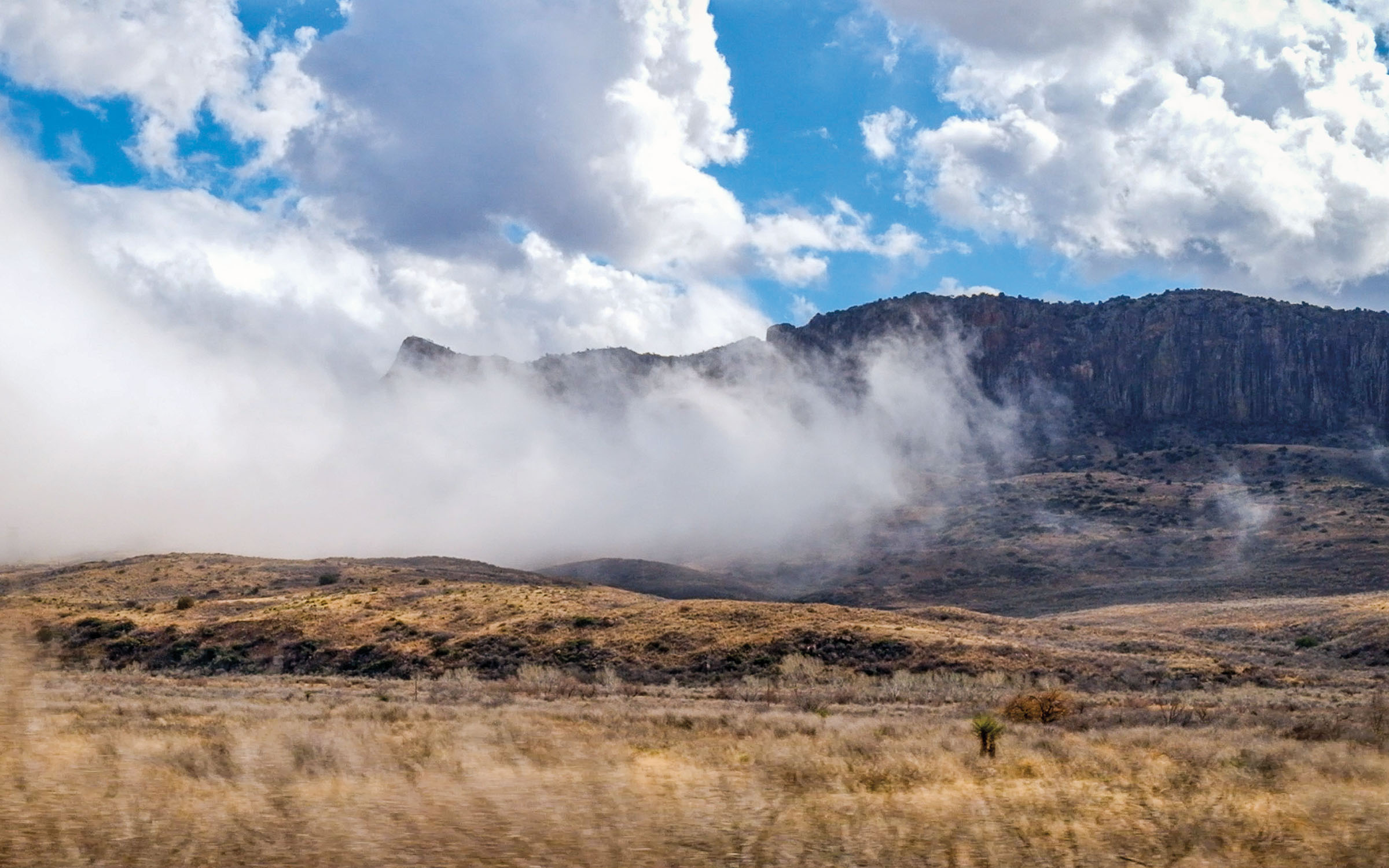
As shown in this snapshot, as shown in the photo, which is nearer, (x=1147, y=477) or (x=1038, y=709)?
(x=1038, y=709)

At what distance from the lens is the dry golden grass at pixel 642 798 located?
7.88 m

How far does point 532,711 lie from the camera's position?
2136 cm

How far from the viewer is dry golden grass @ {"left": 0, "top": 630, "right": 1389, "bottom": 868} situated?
7.88 meters

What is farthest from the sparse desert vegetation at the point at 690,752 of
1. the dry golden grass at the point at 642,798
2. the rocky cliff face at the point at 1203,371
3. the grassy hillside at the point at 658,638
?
the rocky cliff face at the point at 1203,371

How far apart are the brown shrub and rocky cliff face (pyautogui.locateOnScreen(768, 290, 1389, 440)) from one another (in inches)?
5811

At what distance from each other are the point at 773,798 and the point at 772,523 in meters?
129

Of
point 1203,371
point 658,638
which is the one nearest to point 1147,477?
point 1203,371

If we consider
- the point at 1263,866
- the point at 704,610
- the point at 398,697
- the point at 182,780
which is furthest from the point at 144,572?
the point at 1263,866

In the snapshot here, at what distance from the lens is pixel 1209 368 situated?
16575 cm

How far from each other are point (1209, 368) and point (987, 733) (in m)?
170

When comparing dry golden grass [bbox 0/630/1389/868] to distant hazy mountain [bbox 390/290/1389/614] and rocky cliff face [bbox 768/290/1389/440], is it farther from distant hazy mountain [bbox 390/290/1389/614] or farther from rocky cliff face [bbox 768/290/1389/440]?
rocky cliff face [bbox 768/290/1389/440]

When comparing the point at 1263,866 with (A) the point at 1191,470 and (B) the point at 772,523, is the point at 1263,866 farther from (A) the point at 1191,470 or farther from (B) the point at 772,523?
(A) the point at 1191,470

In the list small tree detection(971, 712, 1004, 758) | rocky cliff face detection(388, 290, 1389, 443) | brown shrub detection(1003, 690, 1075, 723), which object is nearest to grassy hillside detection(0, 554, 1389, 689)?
brown shrub detection(1003, 690, 1075, 723)

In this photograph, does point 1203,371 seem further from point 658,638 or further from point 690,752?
point 690,752
